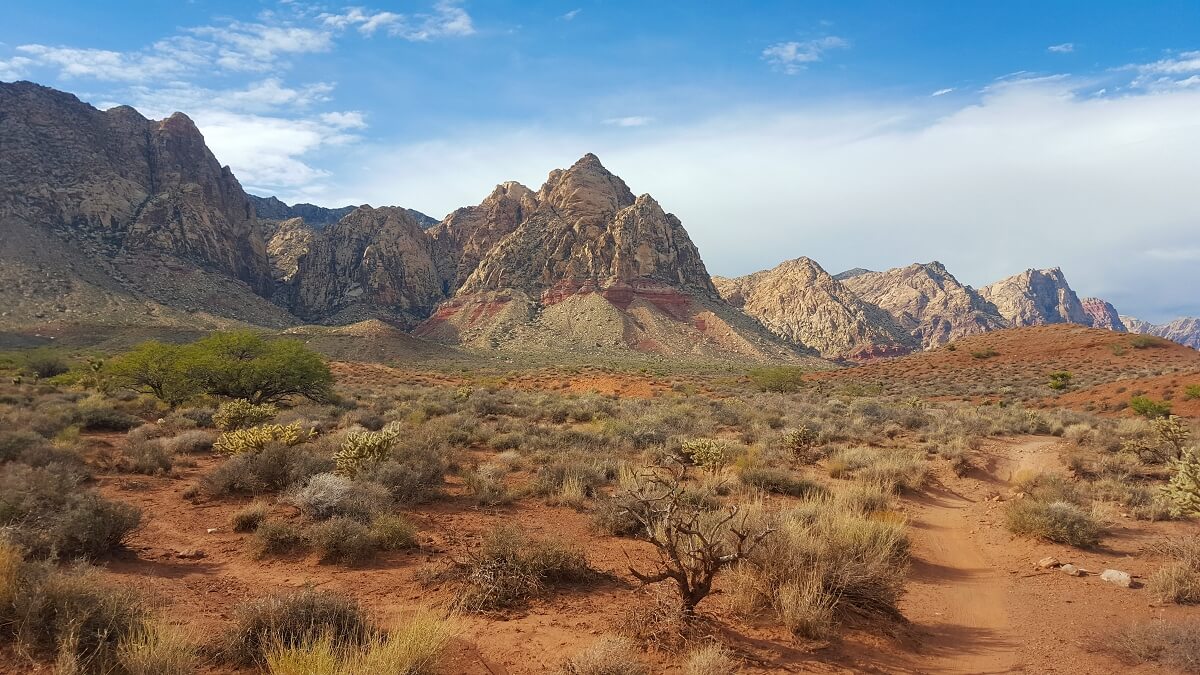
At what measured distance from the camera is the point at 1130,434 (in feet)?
52.0

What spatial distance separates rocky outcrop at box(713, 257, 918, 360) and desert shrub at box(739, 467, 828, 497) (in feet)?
351

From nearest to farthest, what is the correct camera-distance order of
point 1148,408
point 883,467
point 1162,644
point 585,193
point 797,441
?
point 1162,644
point 883,467
point 797,441
point 1148,408
point 585,193

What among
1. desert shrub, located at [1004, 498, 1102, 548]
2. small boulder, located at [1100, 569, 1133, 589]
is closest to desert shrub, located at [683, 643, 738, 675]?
small boulder, located at [1100, 569, 1133, 589]

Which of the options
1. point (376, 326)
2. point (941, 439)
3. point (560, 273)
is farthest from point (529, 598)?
point (560, 273)

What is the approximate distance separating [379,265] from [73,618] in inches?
4909

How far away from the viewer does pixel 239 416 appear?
52.2 ft

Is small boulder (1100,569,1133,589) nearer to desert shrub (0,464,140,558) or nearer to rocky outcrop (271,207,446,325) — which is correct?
desert shrub (0,464,140,558)

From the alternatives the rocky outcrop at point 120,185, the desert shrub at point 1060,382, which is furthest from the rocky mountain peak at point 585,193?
the desert shrub at point 1060,382

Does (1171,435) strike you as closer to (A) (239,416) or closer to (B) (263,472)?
(B) (263,472)

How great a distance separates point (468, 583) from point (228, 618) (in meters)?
2.17

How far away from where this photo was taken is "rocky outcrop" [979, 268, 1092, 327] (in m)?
179

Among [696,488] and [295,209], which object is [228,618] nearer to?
[696,488]

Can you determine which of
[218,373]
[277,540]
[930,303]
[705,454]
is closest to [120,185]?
[218,373]

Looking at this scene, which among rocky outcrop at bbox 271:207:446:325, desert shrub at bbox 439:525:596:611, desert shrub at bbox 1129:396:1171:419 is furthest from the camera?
rocky outcrop at bbox 271:207:446:325
